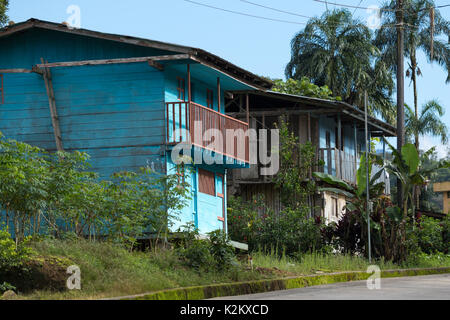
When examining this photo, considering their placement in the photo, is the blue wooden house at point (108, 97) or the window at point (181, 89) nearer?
the blue wooden house at point (108, 97)

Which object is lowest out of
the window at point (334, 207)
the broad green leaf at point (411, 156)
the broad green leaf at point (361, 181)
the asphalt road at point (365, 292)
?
the asphalt road at point (365, 292)

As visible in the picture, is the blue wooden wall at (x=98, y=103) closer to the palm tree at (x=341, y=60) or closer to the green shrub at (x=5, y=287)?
the green shrub at (x=5, y=287)

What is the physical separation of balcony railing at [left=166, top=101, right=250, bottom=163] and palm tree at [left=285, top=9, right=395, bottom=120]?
867 inches

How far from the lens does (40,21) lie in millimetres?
22297

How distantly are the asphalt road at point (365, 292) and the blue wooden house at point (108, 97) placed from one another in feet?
19.7

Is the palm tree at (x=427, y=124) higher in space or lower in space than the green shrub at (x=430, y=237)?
higher

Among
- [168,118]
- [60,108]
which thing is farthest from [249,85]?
[60,108]

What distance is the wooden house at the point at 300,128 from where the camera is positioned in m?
28.8

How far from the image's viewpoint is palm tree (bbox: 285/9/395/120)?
44844mm

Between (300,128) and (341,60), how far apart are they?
16.4m

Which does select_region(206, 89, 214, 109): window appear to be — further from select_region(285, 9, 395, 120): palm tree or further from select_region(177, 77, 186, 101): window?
select_region(285, 9, 395, 120): palm tree

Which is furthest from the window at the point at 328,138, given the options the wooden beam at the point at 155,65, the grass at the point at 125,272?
the grass at the point at 125,272
